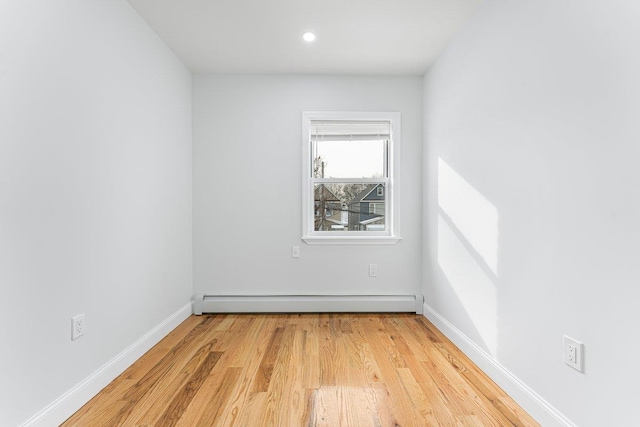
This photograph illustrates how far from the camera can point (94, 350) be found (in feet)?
6.51

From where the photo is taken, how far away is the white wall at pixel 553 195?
1296 mm

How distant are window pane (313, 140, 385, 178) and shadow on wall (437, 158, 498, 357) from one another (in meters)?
0.77

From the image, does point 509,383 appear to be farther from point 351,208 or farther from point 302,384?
point 351,208

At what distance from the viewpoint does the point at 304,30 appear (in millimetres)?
2709

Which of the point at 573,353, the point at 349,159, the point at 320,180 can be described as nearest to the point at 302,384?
the point at 573,353

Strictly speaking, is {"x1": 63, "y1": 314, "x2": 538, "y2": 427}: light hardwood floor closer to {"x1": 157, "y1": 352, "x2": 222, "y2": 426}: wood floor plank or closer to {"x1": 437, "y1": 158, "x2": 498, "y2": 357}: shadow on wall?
{"x1": 157, "y1": 352, "x2": 222, "y2": 426}: wood floor plank

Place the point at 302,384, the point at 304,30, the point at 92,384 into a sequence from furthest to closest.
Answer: the point at 304,30 → the point at 302,384 → the point at 92,384

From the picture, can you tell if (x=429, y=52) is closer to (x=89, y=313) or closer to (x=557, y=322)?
(x=557, y=322)

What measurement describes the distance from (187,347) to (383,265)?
1.98 m

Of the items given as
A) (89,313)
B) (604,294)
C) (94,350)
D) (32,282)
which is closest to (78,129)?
(32,282)

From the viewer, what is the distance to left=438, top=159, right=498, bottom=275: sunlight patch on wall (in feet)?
7.24

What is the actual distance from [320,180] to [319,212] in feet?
1.12

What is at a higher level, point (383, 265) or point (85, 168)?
point (85, 168)

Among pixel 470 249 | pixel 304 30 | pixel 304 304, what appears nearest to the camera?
pixel 470 249
